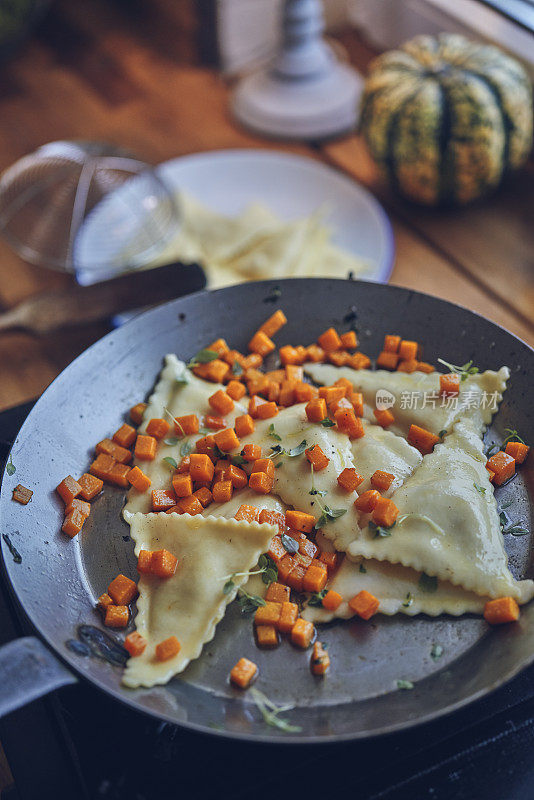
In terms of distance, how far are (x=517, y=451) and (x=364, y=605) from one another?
19.8 inches

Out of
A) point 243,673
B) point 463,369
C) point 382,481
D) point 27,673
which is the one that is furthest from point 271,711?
point 463,369

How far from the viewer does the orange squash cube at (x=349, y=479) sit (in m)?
1.65

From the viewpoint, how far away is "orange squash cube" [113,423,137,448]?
1.82 metres

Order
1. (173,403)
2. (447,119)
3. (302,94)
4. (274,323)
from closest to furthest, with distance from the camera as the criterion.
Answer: (173,403), (274,323), (447,119), (302,94)

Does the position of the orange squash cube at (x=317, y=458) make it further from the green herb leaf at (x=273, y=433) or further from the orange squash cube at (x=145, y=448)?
the orange squash cube at (x=145, y=448)

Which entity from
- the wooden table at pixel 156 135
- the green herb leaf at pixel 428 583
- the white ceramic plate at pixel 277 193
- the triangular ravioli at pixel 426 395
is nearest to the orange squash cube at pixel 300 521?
the green herb leaf at pixel 428 583

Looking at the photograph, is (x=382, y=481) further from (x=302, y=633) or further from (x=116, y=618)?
(x=116, y=618)

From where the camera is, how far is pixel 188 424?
1.84 metres

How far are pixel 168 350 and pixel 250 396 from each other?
0.25 metres

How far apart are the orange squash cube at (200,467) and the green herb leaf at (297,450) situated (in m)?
0.18

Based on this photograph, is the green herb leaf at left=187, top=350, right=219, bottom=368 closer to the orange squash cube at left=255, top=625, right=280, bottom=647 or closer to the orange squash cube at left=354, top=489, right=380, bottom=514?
the orange squash cube at left=354, top=489, right=380, bottom=514

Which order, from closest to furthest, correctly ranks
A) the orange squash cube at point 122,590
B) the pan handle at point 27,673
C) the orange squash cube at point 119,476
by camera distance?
the pan handle at point 27,673 → the orange squash cube at point 122,590 → the orange squash cube at point 119,476

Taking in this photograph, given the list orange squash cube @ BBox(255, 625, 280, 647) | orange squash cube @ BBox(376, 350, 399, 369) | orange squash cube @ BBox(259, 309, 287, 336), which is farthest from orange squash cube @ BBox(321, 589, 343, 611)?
orange squash cube @ BBox(259, 309, 287, 336)

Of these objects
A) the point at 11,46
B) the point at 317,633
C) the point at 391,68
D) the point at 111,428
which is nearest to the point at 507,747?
the point at 317,633
